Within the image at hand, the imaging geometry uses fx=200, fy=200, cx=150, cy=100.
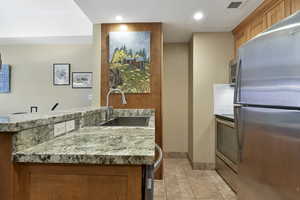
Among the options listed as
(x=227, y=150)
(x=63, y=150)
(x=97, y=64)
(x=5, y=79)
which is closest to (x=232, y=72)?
(x=227, y=150)

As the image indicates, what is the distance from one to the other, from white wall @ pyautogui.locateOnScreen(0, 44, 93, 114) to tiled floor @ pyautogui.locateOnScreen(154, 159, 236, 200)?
2.83 meters

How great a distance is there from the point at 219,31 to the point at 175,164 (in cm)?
260

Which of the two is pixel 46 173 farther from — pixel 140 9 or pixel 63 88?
pixel 63 88

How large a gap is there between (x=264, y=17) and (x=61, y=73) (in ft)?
14.2

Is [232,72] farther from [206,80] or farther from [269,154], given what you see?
[269,154]

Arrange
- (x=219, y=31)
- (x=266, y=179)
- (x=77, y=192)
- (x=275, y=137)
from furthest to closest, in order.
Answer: (x=219, y=31) → (x=266, y=179) → (x=275, y=137) → (x=77, y=192)

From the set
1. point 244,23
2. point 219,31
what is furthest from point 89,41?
point 244,23

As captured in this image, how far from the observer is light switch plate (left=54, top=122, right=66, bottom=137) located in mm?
1099

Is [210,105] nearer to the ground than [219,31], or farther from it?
nearer to the ground

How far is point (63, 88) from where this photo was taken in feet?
16.0

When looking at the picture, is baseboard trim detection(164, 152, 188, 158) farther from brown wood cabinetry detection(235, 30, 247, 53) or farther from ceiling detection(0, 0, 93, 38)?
ceiling detection(0, 0, 93, 38)

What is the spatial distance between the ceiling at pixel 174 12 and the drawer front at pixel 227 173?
2.21 metres

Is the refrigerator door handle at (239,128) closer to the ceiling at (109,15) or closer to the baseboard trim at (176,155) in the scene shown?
the ceiling at (109,15)

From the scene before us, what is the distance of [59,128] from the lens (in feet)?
3.76
